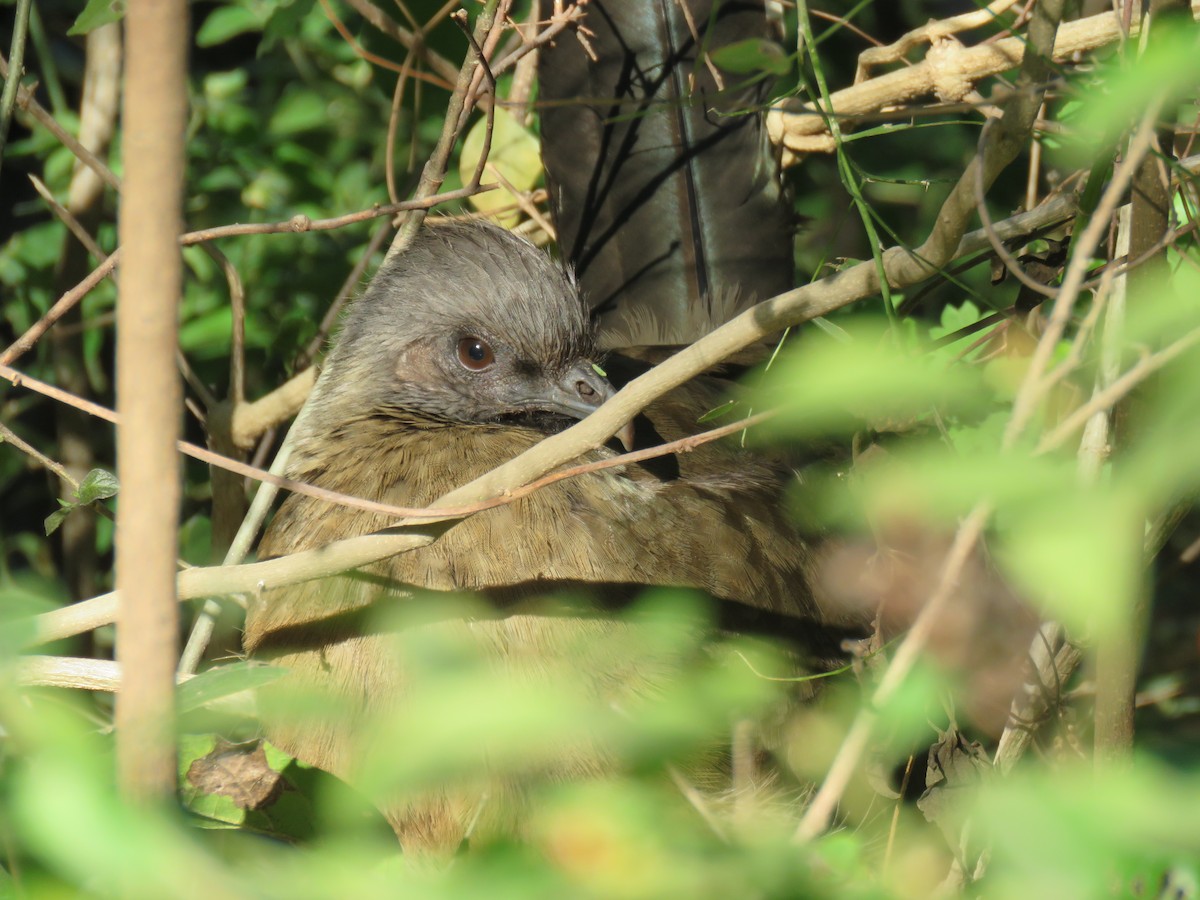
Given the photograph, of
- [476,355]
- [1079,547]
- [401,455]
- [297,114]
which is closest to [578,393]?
[476,355]

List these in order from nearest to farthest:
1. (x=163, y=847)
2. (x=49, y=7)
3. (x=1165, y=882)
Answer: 1. (x=163, y=847)
2. (x=1165, y=882)
3. (x=49, y=7)

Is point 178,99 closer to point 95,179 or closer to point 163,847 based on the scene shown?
point 163,847

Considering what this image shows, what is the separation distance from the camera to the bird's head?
285 cm

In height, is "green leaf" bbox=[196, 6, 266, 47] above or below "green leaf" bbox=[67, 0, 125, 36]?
below

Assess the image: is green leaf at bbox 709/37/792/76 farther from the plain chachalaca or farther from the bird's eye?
the bird's eye

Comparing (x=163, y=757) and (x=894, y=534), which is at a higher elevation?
(x=163, y=757)

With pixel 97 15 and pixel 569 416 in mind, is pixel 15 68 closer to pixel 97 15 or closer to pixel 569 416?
pixel 97 15

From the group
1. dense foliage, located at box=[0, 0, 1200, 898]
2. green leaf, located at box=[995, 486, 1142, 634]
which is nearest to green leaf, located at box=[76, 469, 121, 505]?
dense foliage, located at box=[0, 0, 1200, 898]

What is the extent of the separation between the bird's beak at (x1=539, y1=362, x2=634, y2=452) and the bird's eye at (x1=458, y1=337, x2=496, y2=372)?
0.51ft

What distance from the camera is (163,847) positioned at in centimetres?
75

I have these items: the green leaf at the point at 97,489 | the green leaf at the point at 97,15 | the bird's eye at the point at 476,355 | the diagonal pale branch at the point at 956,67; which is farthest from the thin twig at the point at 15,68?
the diagonal pale branch at the point at 956,67

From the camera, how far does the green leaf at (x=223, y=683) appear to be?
1.19m

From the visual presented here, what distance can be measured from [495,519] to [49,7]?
338cm

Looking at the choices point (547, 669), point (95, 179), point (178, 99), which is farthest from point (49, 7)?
point (178, 99)
